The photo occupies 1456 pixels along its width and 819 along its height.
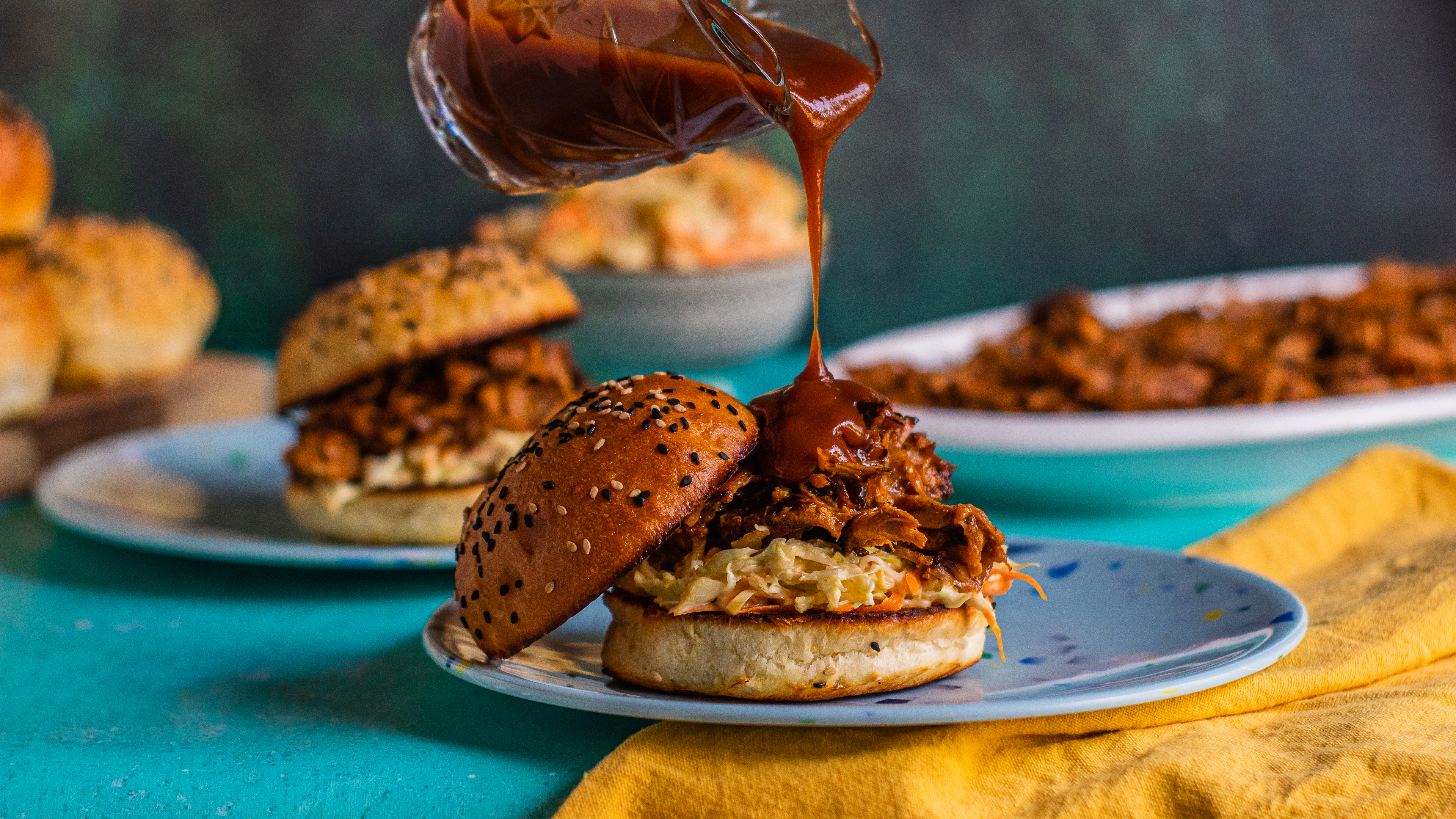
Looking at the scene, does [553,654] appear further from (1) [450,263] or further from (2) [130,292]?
(2) [130,292]

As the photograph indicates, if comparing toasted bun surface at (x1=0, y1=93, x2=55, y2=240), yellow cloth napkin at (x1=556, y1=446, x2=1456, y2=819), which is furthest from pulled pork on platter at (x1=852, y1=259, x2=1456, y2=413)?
toasted bun surface at (x1=0, y1=93, x2=55, y2=240)

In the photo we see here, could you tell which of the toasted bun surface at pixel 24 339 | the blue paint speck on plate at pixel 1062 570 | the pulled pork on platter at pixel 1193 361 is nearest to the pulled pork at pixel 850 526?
the blue paint speck on plate at pixel 1062 570

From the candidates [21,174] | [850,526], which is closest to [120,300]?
[21,174]

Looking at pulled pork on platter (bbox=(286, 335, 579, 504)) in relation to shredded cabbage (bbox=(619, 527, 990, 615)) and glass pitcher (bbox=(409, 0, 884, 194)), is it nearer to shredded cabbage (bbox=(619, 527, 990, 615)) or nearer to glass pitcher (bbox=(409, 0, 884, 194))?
glass pitcher (bbox=(409, 0, 884, 194))

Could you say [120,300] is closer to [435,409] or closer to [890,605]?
[435,409]

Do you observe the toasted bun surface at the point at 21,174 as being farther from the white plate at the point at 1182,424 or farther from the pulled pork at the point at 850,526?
the pulled pork at the point at 850,526

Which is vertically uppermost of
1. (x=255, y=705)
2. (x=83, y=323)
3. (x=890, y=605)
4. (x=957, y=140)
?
(x=957, y=140)

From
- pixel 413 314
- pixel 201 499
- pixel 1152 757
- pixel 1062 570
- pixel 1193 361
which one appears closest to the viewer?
pixel 1152 757
